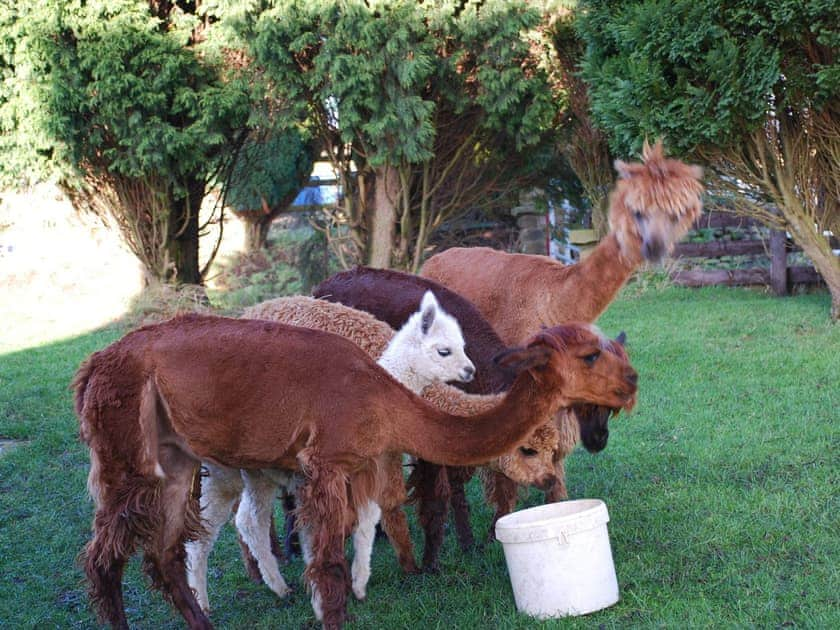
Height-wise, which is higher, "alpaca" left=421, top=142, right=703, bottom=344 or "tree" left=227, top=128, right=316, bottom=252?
"tree" left=227, top=128, right=316, bottom=252

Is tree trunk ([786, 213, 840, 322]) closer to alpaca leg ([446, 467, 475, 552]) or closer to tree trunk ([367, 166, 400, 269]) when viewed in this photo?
tree trunk ([367, 166, 400, 269])

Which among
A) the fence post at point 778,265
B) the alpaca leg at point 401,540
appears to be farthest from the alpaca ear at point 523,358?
the fence post at point 778,265

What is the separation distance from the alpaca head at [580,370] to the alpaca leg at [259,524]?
1647 millimetres

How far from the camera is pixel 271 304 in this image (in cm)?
577

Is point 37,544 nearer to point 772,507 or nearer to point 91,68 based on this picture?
point 772,507

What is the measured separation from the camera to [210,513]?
494cm

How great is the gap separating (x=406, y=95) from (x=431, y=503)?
724cm

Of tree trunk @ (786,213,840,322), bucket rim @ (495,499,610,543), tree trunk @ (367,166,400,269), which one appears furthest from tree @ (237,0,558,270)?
bucket rim @ (495,499,610,543)

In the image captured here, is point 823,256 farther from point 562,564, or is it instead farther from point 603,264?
point 562,564

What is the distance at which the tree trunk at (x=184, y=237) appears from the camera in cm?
1395

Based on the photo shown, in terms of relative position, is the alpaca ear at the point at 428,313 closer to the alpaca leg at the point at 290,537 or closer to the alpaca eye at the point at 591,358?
the alpaca eye at the point at 591,358

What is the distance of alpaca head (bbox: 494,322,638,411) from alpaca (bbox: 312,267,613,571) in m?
0.32

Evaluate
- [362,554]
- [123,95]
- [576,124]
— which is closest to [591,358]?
[362,554]

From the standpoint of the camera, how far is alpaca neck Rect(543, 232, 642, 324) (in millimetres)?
5633
